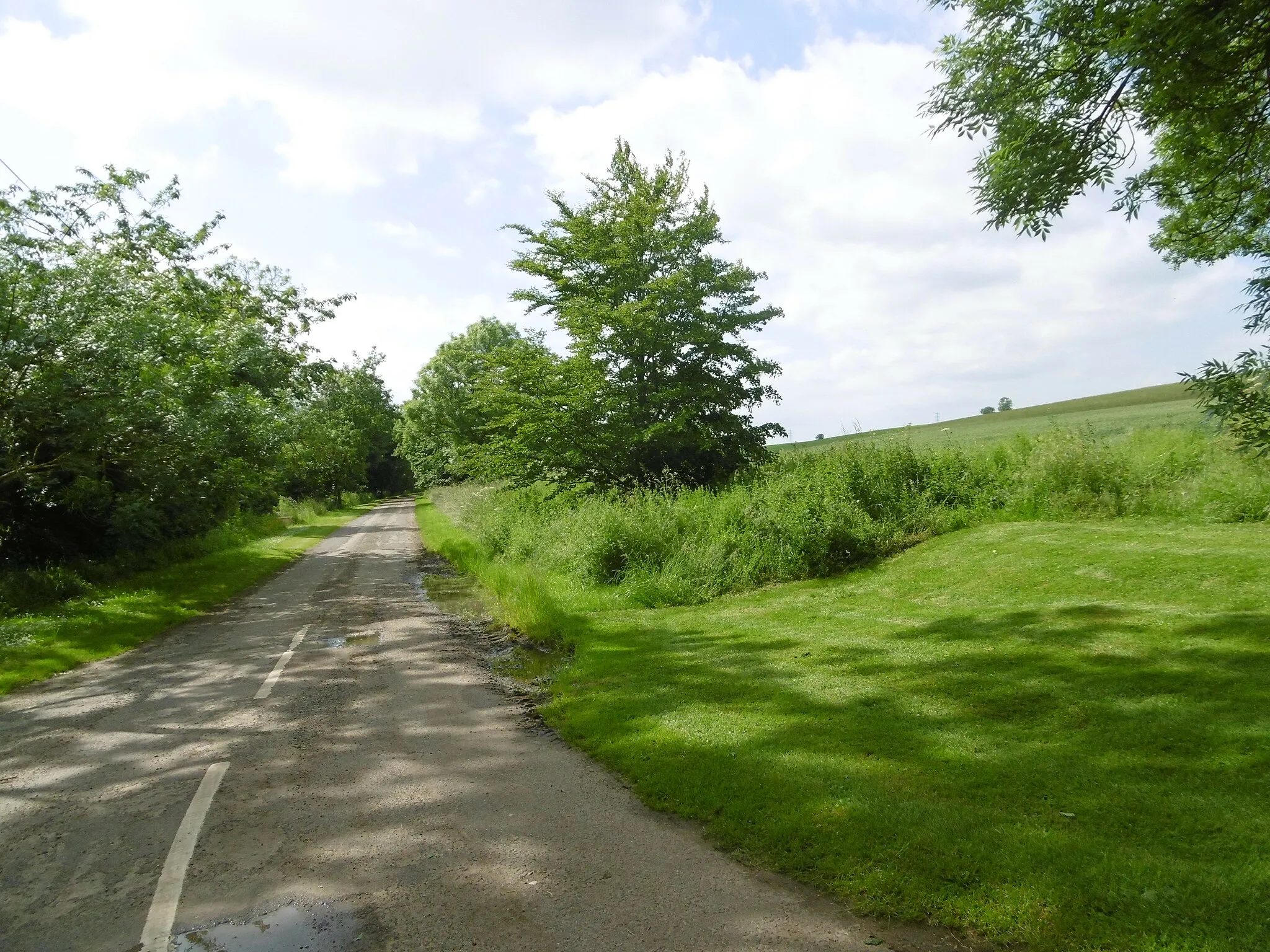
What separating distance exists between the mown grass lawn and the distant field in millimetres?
2462

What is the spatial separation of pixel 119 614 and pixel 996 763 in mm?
16128

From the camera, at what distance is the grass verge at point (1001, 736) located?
3.70 metres

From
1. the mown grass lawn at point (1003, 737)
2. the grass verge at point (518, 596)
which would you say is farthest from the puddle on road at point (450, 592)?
the mown grass lawn at point (1003, 737)

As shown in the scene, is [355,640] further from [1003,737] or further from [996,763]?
[996,763]

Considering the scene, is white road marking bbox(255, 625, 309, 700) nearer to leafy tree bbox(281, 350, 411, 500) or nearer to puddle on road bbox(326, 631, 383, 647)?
puddle on road bbox(326, 631, 383, 647)

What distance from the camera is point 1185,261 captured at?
11.3m

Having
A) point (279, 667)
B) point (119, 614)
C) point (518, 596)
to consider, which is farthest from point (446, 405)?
point (279, 667)

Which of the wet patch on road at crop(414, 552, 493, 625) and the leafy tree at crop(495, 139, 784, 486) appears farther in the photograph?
the leafy tree at crop(495, 139, 784, 486)

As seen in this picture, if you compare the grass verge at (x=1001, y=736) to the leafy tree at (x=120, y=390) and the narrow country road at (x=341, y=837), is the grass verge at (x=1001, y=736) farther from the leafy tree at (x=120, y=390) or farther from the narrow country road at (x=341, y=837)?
the leafy tree at (x=120, y=390)

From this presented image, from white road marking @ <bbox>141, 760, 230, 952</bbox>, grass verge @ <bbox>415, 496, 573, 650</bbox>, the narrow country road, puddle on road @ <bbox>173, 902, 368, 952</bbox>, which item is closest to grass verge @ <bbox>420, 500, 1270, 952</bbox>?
the narrow country road

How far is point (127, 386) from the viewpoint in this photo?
49.2ft

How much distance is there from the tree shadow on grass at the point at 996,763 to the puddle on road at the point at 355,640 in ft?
16.8

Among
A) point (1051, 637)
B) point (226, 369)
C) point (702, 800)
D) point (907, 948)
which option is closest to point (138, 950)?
point (702, 800)

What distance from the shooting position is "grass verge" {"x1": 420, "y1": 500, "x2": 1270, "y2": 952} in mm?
3695
